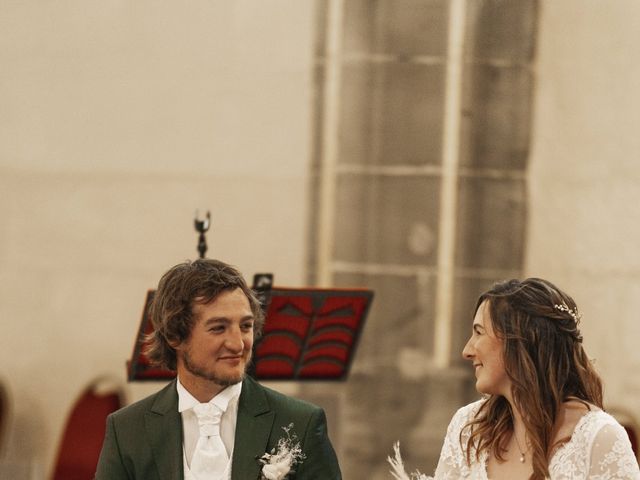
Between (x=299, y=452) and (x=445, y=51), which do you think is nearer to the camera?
(x=299, y=452)

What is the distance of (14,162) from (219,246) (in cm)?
152

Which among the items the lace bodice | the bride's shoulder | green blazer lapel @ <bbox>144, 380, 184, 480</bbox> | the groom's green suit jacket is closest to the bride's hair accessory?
the lace bodice

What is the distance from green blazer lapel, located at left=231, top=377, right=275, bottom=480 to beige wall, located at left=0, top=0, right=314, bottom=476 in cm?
372

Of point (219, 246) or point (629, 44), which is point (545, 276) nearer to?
point (629, 44)

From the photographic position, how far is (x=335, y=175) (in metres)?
7.18

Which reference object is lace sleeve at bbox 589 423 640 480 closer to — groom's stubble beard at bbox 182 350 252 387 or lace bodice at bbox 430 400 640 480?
lace bodice at bbox 430 400 640 480

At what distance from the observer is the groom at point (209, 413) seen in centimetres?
356

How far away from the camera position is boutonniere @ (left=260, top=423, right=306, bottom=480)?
348cm

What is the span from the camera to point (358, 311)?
5.45 meters

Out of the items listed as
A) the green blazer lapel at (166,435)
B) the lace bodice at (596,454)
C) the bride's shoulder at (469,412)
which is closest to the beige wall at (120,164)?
the bride's shoulder at (469,412)

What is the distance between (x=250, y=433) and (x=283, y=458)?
0.45 ft

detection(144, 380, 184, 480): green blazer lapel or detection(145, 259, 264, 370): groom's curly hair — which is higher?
detection(145, 259, 264, 370): groom's curly hair

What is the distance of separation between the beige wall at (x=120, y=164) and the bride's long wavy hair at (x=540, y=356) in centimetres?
389

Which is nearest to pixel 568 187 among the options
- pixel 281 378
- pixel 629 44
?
pixel 629 44
